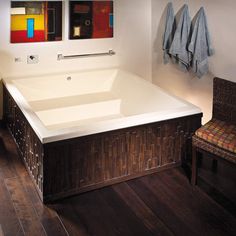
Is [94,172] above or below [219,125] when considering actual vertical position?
below

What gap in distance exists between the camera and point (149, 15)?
16.0 ft

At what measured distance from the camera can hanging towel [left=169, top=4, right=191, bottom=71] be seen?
414 cm

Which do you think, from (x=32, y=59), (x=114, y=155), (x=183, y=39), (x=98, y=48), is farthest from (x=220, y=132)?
(x=32, y=59)

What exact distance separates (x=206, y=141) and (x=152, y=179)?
1.90ft

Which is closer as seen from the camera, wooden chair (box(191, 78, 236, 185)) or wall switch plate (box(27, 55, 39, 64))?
wooden chair (box(191, 78, 236, 185))

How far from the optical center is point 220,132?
3041 mm

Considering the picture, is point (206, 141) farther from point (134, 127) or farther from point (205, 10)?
point (205, 10)

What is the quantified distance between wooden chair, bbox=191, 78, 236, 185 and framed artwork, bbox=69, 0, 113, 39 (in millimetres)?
1822

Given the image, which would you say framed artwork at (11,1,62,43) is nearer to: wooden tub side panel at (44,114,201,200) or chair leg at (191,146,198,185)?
wooden tub side panel at (44,114,201,200)

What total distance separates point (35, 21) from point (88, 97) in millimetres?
1009

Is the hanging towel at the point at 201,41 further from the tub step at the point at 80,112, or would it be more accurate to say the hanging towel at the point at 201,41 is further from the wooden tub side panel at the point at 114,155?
the tub step at the point at 80,112

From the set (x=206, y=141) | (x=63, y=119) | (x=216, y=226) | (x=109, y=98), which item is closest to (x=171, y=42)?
(x=109, y=98)

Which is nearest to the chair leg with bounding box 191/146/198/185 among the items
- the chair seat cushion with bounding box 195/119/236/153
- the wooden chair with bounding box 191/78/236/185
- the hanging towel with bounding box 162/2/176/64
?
the wooden chair with bounding box 191/78/236/185

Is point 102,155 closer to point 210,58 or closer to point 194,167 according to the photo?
point 194,167
